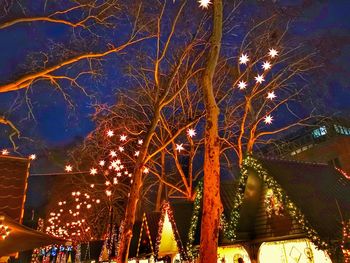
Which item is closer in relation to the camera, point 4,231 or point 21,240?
point 4,231

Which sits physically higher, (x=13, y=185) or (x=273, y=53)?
(x=273, y=53)

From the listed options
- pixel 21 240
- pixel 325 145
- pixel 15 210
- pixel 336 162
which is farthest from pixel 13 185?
pixel 325 145

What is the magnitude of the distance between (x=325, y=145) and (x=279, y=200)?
2742cm

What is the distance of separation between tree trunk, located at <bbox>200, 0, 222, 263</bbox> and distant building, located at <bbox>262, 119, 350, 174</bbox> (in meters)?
21.6

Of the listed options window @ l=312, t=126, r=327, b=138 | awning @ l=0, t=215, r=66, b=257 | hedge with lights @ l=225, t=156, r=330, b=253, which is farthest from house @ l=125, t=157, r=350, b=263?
window @ l=312, t=126, r=327, b=138

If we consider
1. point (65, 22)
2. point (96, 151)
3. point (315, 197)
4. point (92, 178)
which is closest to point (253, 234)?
point (315, 197)

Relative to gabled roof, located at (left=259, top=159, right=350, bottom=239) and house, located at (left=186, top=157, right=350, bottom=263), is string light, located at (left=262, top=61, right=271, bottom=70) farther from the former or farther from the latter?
gabled roof, located at (left=259, top=159, right=350, bottom=239)

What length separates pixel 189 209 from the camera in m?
15.8

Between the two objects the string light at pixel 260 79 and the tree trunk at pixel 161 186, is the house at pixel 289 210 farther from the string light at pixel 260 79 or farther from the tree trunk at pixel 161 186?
the tree trunk at pixel 161 186

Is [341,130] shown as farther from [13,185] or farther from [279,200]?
[13,185]

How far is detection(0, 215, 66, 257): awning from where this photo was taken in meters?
8.51

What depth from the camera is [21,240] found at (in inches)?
354

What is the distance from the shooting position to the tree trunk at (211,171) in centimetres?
768

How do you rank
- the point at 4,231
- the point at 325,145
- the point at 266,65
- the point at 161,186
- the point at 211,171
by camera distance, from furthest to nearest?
the point at 325,145 < the point at 161,186 < the point at 266,65 < the point at 211,171 < the point at 4,231
